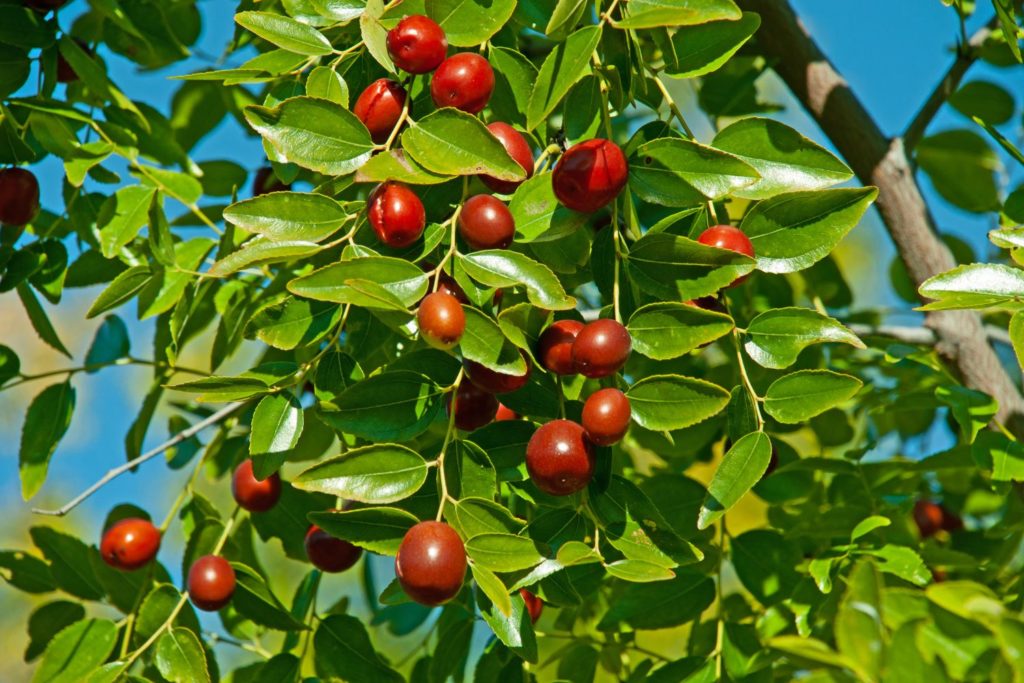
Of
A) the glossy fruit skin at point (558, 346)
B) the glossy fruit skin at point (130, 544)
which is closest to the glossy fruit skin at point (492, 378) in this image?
the glossy fruit skin at point (558, 346)

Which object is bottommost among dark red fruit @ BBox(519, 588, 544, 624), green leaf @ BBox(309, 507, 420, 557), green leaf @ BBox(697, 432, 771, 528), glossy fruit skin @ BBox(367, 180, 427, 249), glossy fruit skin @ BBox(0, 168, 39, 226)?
dark red fruit @ BBox(519, 588, 544, 624)

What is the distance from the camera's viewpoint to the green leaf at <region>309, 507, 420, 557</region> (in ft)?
4.05

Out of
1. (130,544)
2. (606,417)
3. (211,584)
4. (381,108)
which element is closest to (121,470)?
(130,544)

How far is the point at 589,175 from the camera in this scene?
1235 mm

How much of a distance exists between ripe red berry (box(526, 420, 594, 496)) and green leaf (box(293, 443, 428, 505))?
0.14m

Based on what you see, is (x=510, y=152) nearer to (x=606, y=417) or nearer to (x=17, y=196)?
(x=606, y=417)

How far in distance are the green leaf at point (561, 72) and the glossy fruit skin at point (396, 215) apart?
189 mm

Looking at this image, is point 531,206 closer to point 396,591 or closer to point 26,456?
point 396,591

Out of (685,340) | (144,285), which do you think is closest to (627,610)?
(685,340)

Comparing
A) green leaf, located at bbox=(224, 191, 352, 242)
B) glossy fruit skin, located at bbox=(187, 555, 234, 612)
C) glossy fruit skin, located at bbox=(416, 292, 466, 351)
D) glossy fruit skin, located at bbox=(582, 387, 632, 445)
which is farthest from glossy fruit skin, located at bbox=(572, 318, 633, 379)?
glossy fruit skin, located at bbox=(187, 555, 234, 612)

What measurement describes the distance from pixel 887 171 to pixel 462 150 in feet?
3.75

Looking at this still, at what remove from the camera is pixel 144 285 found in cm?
174

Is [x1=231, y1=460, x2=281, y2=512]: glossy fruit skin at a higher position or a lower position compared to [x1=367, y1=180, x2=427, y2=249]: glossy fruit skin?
lower

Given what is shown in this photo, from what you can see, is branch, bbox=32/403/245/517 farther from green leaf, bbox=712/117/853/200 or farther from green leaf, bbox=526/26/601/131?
green leaf, bbox=712/117/853/200
